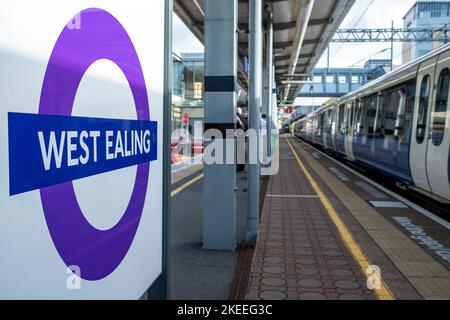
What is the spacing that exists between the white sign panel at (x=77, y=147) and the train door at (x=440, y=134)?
6294 millimetres

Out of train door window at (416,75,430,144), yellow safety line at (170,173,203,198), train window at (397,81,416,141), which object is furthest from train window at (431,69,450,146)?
yellow safety line at (170,173,203,198)

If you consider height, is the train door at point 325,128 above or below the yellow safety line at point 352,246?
above

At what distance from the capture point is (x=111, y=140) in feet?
5.24

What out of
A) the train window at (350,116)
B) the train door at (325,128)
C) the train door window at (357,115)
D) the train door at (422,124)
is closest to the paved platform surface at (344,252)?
the train door at (422,124)

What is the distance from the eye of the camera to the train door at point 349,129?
16.1 meters

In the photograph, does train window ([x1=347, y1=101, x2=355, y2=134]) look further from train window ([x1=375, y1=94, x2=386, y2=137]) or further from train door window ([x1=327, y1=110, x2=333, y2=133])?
train door window ([x1=327, y1=110, x2=333, y2=133])

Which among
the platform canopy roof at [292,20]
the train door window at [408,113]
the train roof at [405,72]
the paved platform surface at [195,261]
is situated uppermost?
the platform canopy roof at [292,20]

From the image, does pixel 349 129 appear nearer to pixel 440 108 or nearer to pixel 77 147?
pixel 440 108

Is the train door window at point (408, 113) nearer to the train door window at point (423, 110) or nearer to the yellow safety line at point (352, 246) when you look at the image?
the train door window at point (423, 110)

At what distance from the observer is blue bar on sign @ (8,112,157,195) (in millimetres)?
1108

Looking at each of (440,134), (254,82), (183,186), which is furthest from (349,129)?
(254,82)

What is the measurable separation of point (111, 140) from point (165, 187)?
2.19ft

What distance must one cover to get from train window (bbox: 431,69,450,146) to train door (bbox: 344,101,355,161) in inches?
321

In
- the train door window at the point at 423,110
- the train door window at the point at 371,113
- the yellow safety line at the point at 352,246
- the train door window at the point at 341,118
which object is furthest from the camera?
the train door window at the point at 341,118
